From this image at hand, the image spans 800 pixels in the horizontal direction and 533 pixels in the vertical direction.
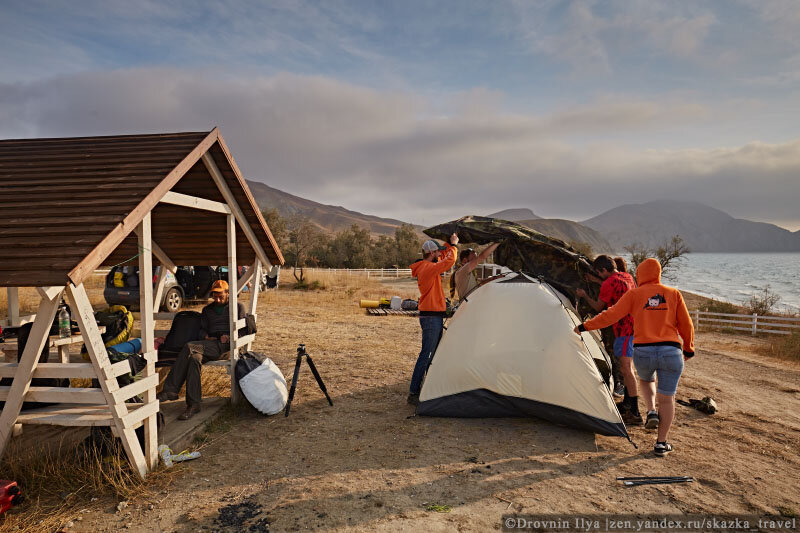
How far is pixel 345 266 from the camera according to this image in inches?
1661

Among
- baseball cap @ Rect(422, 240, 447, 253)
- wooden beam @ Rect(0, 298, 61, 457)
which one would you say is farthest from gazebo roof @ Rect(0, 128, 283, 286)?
baseball cap @ Rect(422, 240, 447, 253)

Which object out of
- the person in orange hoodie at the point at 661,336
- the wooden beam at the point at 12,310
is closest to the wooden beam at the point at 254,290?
the wooden beam at the point at 12,310

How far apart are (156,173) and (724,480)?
19.8 feet

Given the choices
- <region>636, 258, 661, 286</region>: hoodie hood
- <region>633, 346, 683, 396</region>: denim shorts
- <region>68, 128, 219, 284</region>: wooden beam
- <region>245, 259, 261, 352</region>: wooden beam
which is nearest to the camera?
<region>68, 128, 219, 284</region>: wooden beam

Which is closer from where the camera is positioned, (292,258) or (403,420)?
(403,420)

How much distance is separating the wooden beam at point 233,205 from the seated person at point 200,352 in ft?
2.49

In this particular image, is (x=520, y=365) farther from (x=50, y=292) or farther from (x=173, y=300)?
(x=173, y=300)

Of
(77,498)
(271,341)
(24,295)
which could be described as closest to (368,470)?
(77,498)

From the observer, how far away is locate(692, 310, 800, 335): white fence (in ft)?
46.1

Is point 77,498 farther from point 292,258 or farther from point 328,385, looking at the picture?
point 292,258

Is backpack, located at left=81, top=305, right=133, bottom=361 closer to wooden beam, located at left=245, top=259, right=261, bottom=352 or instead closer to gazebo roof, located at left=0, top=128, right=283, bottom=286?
gazebo roof, located at left=0, top=128, right=283, bottom=286

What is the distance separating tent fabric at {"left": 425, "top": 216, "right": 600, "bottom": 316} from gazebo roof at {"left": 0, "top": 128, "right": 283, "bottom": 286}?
286 cm

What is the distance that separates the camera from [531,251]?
6805 millimetres

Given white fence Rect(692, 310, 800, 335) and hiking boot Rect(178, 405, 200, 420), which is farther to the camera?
white fence Rect(692, 310, 800, 335)
